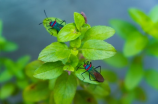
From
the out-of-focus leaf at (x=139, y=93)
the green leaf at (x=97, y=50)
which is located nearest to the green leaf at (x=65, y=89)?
the green leaf at (x=97, y=50)

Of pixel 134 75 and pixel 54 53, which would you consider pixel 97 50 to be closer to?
pixel 54 53

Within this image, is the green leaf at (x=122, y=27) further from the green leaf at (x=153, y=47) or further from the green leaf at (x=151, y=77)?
the green leaf at (x=151, y=77)

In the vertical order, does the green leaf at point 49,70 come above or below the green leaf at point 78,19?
below

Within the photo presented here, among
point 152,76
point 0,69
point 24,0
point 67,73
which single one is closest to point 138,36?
point 152,76

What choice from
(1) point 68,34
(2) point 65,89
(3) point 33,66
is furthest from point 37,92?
(1) point 68,34

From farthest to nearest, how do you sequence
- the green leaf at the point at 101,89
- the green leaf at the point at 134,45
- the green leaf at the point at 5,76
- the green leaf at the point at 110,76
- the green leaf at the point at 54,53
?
the green leaf at the point at 110,76 < the green leaf at the point at 5,76 < the green leaf at the point at 134,45 < the green leaf at the point at 101,89 < the green leaf at the point at 54,53
